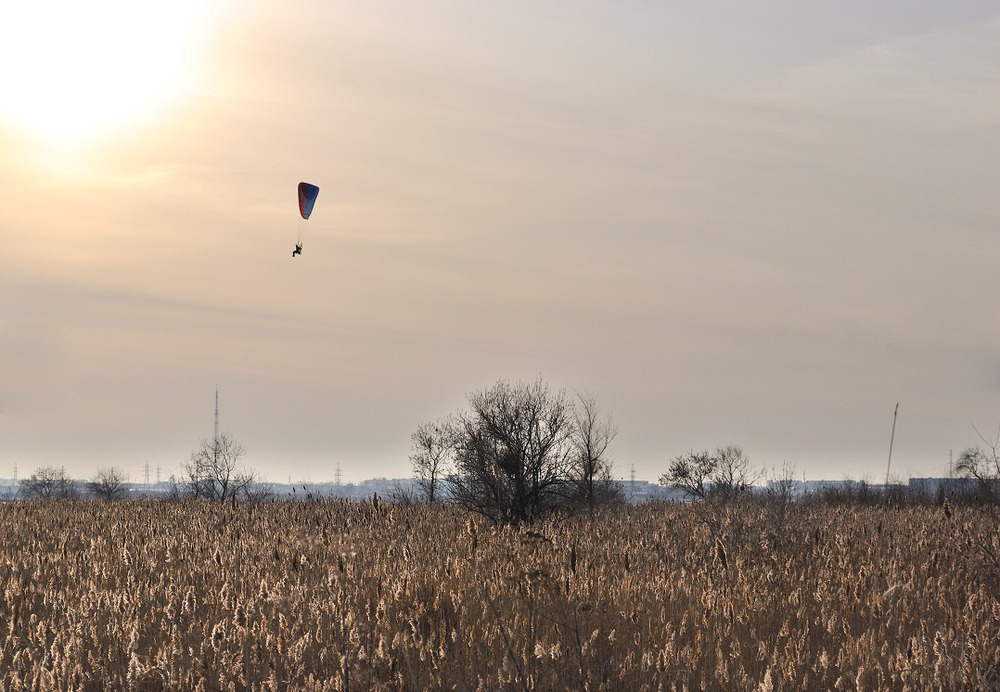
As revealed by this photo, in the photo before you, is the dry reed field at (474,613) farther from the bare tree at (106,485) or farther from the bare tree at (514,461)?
the bare tree at (106,485)

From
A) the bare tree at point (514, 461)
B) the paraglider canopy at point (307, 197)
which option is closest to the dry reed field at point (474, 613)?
the bare tree at point (514, 461)

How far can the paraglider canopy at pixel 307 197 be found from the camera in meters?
38.5

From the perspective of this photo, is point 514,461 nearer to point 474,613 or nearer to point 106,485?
point 474,613

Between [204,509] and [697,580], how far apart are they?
11211 mm

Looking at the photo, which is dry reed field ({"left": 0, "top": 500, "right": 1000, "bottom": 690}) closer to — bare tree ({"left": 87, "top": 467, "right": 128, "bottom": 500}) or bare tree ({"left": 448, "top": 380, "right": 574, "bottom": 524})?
bare tree ({"left": 448, "top": 380, "right": 574, "bottom": 524})

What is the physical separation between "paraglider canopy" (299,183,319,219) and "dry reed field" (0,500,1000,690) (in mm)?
26027

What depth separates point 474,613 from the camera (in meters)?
7.91

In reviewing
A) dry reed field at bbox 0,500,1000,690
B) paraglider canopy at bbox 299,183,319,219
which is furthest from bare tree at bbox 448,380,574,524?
paraglider canopy at bbox 299,183,319,219

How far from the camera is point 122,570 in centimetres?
1002

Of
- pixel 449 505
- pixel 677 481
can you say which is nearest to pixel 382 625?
pixel 449 505

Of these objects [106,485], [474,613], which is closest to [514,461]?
[474,613]

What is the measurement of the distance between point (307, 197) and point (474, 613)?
110 ft

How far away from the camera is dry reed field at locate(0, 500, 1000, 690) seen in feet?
20.3

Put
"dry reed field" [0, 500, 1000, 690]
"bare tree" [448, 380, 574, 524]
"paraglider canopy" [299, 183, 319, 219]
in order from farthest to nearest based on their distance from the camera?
"paraglider canopy" [299, 183, 319, 219] → "bare tree" [448, 380, 574, 524] → "dry reed field" [0, 500, 1000, 690]
